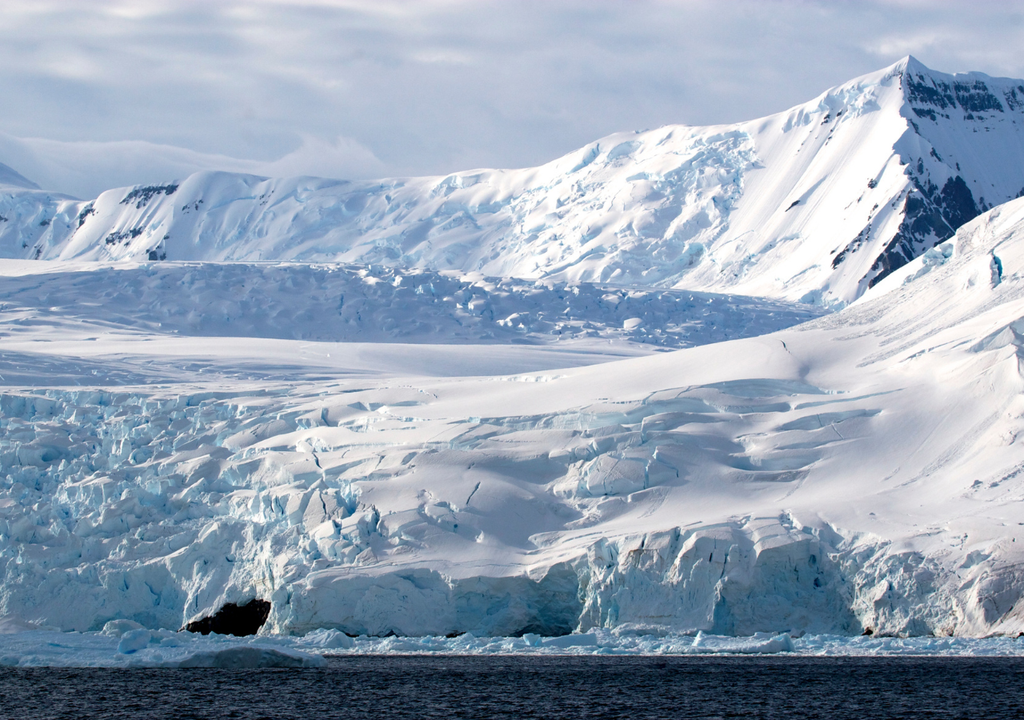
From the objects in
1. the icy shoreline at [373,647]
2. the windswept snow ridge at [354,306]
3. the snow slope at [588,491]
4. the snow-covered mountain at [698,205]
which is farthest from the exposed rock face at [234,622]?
the snow-covered mountain at [698,205]

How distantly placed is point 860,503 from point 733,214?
79.4m

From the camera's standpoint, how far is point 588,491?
88.2 feet

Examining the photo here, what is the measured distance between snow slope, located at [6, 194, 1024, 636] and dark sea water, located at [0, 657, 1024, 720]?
1.36m

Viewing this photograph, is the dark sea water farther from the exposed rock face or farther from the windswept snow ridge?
the windswept snow ridge

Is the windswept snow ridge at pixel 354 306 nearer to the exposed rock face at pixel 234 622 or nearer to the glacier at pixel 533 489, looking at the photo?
the glacier at pixel 533 489

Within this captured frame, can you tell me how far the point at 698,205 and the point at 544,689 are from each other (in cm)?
8624

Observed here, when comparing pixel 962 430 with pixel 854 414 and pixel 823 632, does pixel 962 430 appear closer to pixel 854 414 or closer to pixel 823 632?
pixel 854 414

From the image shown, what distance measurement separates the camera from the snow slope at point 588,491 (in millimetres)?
23391

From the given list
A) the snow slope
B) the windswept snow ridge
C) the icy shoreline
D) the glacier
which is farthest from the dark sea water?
the windswept snow ridge

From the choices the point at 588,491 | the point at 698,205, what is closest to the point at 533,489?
the point at 588,491

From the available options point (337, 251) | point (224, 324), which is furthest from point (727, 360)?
point (337, 251)

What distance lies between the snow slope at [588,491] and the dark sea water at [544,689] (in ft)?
4.46

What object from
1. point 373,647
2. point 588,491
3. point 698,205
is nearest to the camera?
point 373,647

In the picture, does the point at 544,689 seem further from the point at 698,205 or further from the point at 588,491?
the point at 698,205
